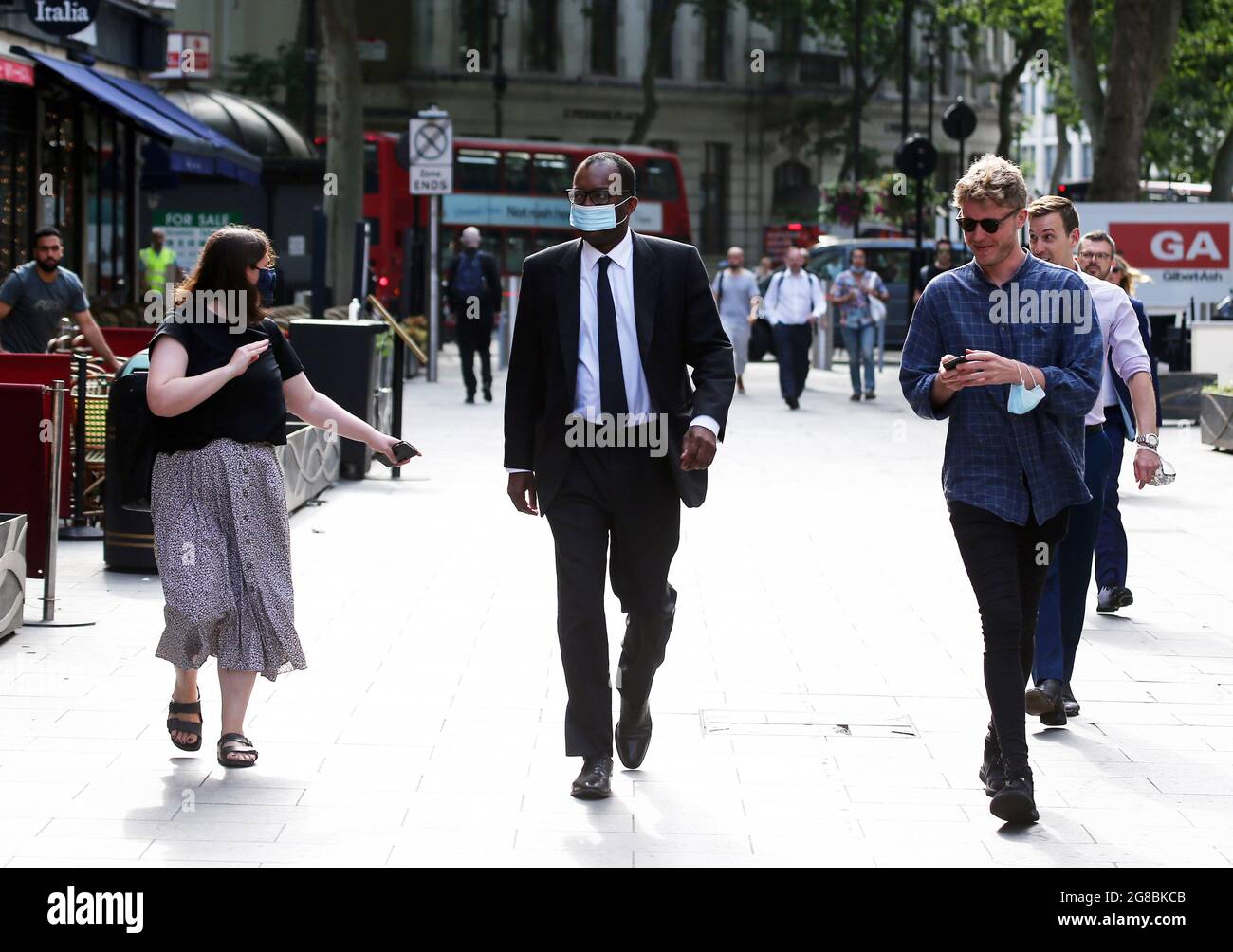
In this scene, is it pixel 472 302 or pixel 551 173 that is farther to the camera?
pixel 551 173

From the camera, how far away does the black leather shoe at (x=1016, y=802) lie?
16.5ft

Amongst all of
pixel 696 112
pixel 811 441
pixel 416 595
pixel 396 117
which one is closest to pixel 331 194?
pixel 811 441

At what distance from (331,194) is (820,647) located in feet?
64.8

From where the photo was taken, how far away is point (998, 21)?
4347 centimetres

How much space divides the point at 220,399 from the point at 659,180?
37611 millimetres

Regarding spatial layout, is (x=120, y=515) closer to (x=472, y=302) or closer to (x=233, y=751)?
(x=233, y=751)

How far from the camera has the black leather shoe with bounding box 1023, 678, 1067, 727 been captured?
248 inches

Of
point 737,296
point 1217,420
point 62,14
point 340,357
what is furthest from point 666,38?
point 340,357

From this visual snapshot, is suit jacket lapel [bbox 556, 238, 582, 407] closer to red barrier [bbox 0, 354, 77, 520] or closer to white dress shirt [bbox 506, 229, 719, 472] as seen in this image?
white dress shirt [bbox 506, 229, 719, 472]

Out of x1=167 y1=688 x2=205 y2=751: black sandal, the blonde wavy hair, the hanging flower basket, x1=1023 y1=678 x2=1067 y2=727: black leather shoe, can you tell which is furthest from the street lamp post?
the blonde wavy hair

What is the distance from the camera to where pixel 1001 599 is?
17.2 ft

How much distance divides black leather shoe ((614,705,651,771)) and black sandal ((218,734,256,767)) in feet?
3.50

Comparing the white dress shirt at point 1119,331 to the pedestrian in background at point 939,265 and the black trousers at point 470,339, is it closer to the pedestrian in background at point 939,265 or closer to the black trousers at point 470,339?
the black trousers at point 470,339

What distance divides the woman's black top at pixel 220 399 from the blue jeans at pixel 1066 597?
258 cm
